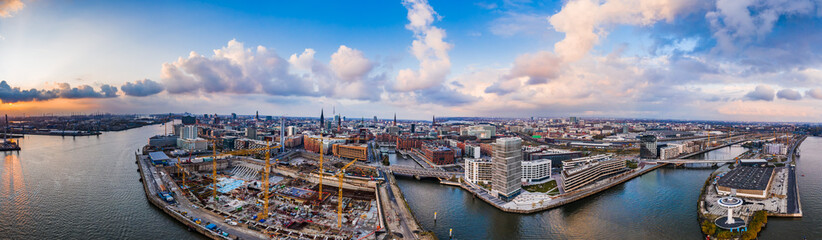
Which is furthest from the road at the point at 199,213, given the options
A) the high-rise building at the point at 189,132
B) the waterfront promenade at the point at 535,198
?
the high-rise building at the point at 189,132

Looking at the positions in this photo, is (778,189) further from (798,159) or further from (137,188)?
(137,188)

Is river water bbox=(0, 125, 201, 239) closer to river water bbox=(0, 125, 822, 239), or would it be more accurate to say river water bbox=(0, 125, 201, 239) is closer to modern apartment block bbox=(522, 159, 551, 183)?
river water bbox=(0, 125, 822, 239)

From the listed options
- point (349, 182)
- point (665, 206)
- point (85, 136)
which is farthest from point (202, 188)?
point (85, 136)

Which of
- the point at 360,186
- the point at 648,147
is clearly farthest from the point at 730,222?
the point at 648,147

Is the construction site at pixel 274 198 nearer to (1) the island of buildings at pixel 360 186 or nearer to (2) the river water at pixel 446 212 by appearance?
(1) the island of buildings at pixel 360 186

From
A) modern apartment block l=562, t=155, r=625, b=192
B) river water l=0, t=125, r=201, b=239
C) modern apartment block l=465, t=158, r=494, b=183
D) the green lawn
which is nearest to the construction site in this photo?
river water l=0, t=125, r=201, b=239
